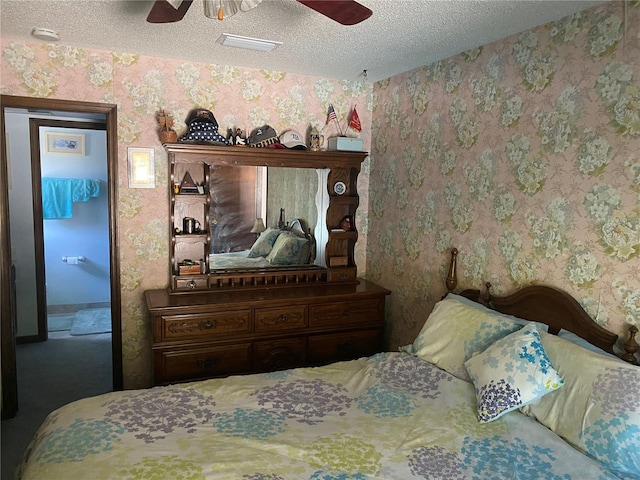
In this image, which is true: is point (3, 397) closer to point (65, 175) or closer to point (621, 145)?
point (65, 175)

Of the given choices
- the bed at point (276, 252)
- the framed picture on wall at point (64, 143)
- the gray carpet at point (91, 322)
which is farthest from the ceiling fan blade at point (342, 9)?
the framed picture on wall at point (64, 143)

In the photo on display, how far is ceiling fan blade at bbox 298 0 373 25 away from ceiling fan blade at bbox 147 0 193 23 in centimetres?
44

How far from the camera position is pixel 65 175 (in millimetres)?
5559

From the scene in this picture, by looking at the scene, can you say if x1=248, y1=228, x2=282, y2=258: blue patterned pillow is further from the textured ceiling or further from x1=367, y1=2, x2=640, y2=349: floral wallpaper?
the textured ceiling

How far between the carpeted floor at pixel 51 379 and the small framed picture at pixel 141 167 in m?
1.59

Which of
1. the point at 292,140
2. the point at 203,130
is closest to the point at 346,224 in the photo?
the point at 292,140

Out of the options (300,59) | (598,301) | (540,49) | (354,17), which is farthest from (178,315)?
(540,49)

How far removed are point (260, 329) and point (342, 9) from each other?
2.09m

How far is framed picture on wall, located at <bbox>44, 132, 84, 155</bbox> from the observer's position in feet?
17.9

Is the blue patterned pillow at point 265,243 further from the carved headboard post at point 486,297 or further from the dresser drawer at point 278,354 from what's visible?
the carved headboard post at point 486,297

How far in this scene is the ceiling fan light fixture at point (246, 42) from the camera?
2.65 m

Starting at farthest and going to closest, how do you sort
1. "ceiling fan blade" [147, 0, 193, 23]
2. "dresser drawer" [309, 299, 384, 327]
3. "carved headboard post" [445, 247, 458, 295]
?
"dresser drawer" [309, 299, 384, 327] → "carved headboard post" [445, 247, 458, 295] → "ceiling fan blade" [147, 0, 193, 23]

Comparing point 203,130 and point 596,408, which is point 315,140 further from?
point 596,408

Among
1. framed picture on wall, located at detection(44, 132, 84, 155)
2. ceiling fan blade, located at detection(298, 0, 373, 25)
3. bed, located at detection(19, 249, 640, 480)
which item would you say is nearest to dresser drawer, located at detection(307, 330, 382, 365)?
bed, located at detection(19, 249, 640, 480)
